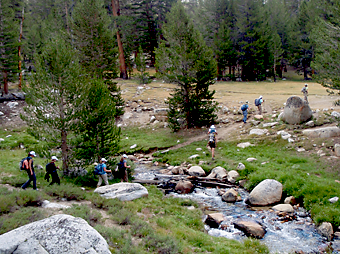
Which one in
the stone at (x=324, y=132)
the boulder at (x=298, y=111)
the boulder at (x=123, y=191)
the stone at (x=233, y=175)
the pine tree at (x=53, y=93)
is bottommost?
the stone at (x=233, y=175)

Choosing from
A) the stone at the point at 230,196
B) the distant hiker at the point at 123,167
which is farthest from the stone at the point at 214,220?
the distant hiker at the point at 123,167

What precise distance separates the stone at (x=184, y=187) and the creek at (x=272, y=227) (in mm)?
439

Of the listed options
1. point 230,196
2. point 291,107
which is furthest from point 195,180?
point 291,107

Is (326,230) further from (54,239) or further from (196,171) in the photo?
(54,239)

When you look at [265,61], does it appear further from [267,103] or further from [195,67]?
[195,67]

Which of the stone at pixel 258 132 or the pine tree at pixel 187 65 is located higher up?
the pine tree at pixel 187 65

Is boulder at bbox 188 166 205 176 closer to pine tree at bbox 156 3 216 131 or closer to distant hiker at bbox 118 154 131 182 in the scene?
distant hiker at bbox 118 154 131 182

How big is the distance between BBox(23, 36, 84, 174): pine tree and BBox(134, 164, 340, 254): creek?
8.55m

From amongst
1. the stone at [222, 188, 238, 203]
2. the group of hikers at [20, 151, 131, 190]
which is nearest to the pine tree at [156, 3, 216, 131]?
the group of hikers at [20, 151, 131, 190]

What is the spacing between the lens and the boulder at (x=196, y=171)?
1914 cm

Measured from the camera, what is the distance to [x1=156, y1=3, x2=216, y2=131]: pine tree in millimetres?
25953

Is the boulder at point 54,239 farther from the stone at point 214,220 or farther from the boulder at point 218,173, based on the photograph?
the boulder at point 218,173

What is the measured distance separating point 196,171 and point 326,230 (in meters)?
9.56

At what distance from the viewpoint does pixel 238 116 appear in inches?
1088
